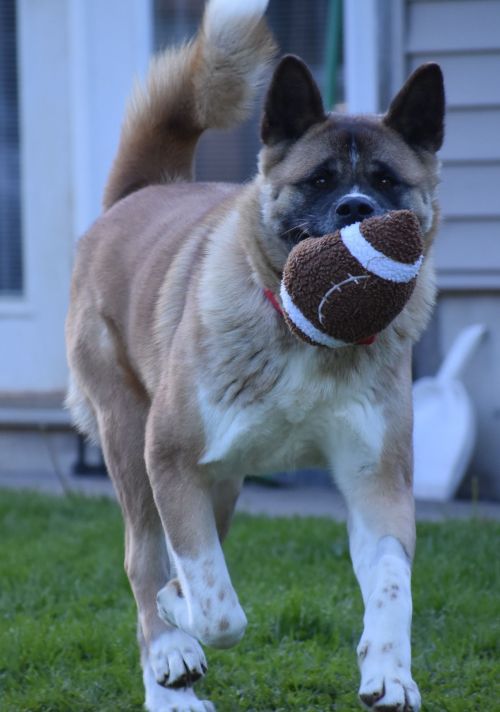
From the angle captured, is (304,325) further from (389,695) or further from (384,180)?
(389,695)

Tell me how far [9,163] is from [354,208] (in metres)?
4.52

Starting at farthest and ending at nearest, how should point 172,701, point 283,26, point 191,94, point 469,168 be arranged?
point 283,26 → point 469,168 → point 191,94 → point 172,701

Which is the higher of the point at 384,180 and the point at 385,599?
the point at 384,180

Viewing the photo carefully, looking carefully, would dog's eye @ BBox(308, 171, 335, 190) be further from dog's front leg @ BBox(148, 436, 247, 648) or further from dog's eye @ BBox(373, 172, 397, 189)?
dog's front leg @ BBox(148, 436, 247, 648)

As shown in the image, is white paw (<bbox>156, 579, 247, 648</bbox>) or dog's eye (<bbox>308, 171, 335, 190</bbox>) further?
dog's eye (<bbox>308, 171, 335, 190</bbox>)

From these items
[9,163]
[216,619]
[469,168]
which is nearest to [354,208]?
[216,619]

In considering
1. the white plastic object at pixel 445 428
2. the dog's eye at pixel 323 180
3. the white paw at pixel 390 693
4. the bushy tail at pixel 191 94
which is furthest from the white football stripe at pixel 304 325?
the white plastic object at pixel 445 428

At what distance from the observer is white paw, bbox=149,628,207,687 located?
347 cm

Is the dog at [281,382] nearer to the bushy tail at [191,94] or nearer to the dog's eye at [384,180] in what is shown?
the dog's eye at [384,180]

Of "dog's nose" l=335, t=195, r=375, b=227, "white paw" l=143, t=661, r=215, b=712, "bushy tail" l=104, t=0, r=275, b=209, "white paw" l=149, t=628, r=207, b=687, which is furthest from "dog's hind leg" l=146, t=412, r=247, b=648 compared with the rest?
"bushy tail" l=104, t=0, r=275, b=209

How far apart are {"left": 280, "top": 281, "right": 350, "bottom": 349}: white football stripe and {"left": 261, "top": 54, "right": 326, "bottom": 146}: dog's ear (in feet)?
1.75

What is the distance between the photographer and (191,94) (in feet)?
13.9

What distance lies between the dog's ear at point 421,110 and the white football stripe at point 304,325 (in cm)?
60

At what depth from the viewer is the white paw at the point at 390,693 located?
2.90m
